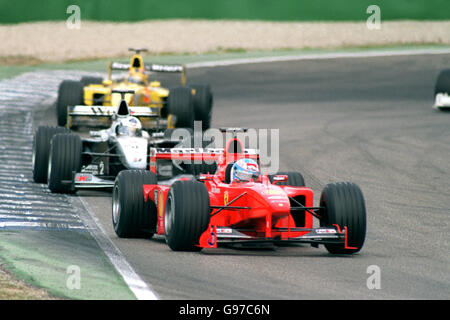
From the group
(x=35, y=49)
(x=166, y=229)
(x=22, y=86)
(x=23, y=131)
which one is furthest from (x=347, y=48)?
(x=166, y=229)

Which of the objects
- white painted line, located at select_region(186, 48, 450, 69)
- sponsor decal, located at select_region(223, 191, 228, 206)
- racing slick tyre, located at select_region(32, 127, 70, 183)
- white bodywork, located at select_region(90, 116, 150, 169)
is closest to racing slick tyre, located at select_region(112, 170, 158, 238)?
sponsor decal, located at select_region(223, 191, 228, 206)

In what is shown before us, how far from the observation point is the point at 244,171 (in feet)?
42.0

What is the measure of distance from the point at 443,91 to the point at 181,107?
7.95 meters

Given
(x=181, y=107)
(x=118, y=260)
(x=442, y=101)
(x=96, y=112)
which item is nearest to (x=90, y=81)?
(x=181, y=107)

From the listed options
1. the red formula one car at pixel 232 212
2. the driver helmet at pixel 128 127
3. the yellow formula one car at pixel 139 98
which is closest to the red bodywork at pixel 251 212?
the red formula one car at pixel 232 212

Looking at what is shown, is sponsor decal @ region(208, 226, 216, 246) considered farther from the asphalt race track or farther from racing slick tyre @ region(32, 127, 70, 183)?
racing slick tyre @ region(32, 127, 70, 183)

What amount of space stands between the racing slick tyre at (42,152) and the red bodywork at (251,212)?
5.76 meters

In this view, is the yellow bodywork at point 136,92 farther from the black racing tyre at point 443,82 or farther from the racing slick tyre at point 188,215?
the racing slick tyre at point 188,215

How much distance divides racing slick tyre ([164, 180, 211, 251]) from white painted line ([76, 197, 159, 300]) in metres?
0.71

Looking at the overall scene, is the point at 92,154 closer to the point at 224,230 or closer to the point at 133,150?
the point at 133,150

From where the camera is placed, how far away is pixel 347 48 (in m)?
41.9

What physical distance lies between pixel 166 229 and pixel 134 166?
5676mm

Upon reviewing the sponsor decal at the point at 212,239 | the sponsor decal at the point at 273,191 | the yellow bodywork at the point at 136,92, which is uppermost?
the yellow bodywork at the point at 136,92

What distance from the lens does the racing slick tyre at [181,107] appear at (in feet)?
81.6
